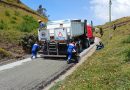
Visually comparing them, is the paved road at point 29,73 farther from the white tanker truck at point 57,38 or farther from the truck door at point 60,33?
the truck door at point 60,33

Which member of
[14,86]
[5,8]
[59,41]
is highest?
[5,8]

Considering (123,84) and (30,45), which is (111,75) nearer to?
(123,84)

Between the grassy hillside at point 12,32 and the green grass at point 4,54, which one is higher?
the grassy hillside at point 12,32

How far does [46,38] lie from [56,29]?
1.27 meters

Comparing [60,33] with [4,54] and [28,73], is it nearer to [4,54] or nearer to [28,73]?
[4,54]

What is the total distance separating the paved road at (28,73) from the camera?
16552mm

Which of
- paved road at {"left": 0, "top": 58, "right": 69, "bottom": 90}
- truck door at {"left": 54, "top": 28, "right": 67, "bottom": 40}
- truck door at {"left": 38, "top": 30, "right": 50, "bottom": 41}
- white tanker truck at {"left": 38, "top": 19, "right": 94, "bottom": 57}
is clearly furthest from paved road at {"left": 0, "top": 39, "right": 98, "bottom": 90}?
truck door at {"left": 38, "top": 30, "right": 50, "bottom": 41}

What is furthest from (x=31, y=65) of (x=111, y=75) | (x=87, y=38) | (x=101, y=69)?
(x=87, y=38)

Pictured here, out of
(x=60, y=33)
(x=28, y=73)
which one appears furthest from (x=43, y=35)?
(x=28, y=73)

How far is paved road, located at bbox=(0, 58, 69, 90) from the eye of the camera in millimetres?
16552

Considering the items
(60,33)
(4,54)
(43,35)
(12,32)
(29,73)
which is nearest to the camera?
(29,73)

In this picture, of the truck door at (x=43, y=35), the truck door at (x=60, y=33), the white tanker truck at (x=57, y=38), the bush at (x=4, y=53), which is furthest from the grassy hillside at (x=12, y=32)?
the truck door at (x=60, y=33)

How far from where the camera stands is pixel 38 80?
1764cm

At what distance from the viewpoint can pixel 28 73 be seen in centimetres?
1980
